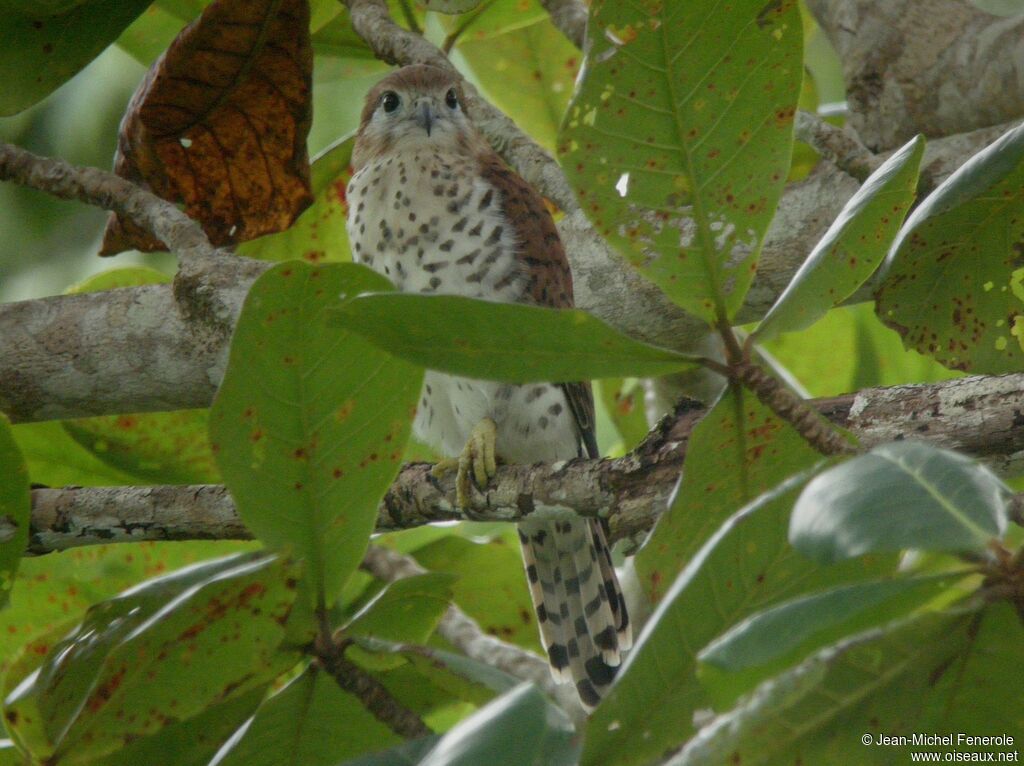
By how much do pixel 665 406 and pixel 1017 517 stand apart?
1.88 meters

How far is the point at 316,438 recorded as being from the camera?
54.8 inches

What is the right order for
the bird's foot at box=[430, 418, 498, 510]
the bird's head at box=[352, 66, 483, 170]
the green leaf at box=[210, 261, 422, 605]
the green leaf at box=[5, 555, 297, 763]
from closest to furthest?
1. the green leaf at box=[5, 555, 297, 763]
2. the green leaf at box=[210, 261, 422, 605]
3. the bird's foot at box=[430, 418, 498, 510]
4. the bird's head at box=[352, 66, 483, 170]

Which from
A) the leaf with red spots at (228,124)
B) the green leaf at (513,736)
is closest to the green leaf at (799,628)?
the green leaf at (513,736)

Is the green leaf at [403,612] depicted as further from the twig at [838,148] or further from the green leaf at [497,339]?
the twig at [838,148]

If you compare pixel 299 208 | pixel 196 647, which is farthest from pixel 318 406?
pixel 299 208

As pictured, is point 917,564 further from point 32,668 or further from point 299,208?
point 299,208

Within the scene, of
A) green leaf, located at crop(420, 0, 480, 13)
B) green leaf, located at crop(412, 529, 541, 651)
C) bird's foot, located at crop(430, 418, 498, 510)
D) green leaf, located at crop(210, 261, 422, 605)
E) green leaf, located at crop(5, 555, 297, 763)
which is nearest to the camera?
green leaf, located at crop(5, 555, 297, 763)

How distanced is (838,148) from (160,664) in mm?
1546

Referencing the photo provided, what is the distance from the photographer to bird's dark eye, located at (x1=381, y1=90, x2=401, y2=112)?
10.6 ft

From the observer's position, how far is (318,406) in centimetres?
139

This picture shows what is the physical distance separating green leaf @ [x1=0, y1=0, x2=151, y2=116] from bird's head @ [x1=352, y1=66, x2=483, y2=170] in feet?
2.97

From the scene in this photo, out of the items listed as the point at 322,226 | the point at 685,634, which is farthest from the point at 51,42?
the point at 685,634

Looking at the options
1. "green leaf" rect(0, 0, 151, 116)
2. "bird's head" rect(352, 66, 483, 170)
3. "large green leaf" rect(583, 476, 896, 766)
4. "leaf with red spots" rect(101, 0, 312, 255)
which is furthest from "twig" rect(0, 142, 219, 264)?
"large green leaf" rect(583, 476, 896, 766)

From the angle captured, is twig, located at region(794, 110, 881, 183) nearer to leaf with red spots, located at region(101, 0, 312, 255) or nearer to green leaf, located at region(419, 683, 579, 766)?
leaf with red spots, located at region(101, 0, 312, 255)
